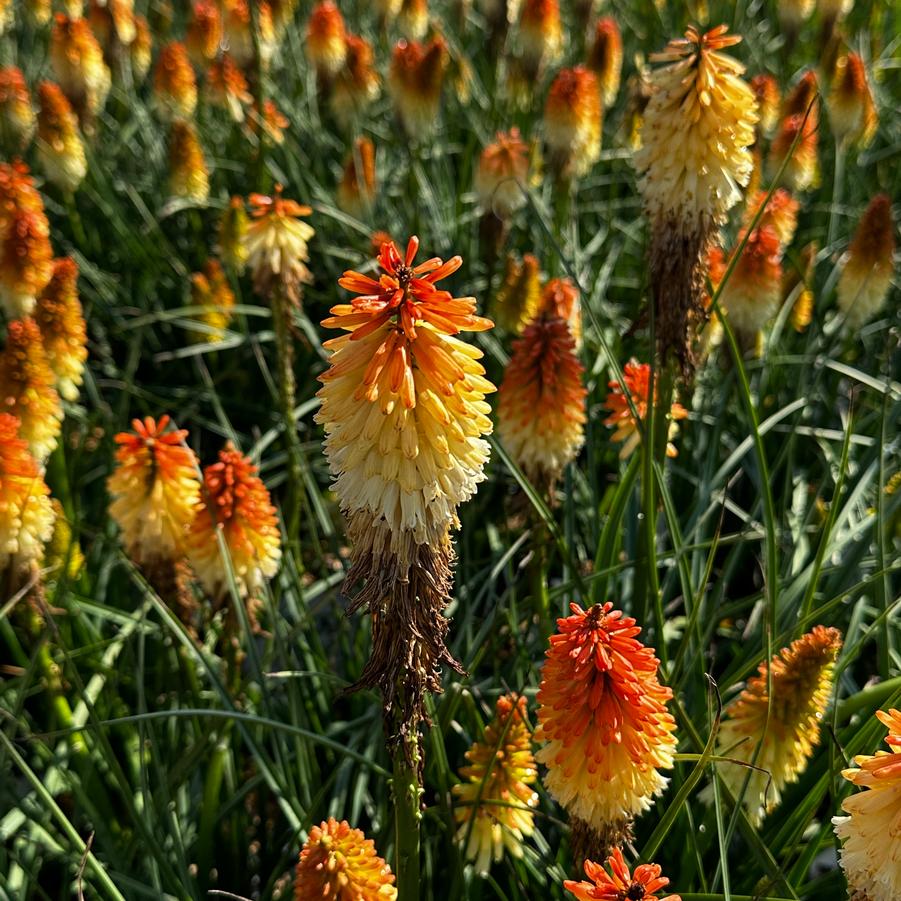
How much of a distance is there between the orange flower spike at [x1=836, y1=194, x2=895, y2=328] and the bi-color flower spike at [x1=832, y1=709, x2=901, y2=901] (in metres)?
3.11

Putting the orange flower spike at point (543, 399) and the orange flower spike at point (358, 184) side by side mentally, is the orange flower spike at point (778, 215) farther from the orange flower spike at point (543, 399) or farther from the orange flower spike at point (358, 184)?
the orange flower spike at point (358, 184)

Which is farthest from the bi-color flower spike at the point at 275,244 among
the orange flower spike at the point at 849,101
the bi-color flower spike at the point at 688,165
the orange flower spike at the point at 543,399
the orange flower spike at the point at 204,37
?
the orange flower spike at the point at 204,37

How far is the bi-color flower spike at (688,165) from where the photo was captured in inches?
122

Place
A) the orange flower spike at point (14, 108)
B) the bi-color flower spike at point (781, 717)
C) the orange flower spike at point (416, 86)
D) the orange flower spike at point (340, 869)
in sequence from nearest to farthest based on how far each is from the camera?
the orange flower spike at point (340, 869), the bi-color flower spike at point (781, 717), the orange flower spike at point (416, 86), the orange flower spike at point (14, 108)

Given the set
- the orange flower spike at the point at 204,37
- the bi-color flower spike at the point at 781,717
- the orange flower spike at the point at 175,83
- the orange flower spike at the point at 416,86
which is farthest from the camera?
the orange flower spike at the point at 204,37

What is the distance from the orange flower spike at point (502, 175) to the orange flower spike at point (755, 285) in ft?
3.95

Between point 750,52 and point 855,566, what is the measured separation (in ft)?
18.6

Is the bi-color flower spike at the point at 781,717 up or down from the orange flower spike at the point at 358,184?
down

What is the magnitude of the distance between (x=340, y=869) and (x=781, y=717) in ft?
3.90

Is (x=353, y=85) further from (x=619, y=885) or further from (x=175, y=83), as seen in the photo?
(x=619, y=885)

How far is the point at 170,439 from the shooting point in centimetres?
345

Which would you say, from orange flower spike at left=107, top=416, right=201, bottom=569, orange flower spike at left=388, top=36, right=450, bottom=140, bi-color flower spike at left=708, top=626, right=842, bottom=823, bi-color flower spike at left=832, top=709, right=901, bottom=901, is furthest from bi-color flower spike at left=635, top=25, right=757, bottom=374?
orange flower spike at left=388, top=36, right=450, bottom=140

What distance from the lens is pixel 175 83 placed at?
681 centimetres

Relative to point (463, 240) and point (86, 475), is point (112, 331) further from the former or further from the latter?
point (463, 240)
